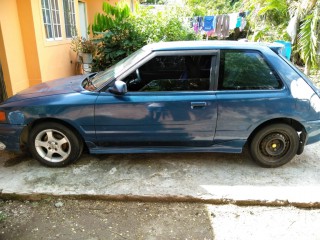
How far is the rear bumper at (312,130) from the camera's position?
136 inches

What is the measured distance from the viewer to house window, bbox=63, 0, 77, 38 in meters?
8.33

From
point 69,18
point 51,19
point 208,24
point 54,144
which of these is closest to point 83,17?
point 69,18

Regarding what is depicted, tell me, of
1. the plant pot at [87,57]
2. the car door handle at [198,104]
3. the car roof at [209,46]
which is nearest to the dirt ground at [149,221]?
the car door handle at [198,104]

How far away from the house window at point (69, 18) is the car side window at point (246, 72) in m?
6.47

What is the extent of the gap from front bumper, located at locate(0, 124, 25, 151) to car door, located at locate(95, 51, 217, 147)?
0.99 meters

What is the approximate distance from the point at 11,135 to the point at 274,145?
3.34 meters

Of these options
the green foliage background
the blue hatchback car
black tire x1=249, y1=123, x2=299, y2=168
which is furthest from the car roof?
the green foliage background

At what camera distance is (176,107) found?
3303mm

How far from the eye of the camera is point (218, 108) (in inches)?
131

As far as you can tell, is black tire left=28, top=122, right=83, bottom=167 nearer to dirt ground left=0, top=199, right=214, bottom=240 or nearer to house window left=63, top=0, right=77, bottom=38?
dirt ground left=0, top=199, right=214, bottom=240

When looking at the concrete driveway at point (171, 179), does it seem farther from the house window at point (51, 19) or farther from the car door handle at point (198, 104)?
the house window at point (51, 19)

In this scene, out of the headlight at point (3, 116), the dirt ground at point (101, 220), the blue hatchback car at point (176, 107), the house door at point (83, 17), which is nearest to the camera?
the dirt ground at point (101, 220)

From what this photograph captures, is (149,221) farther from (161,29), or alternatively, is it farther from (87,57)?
(87,57)

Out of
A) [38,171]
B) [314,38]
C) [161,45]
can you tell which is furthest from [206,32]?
[38,171]
